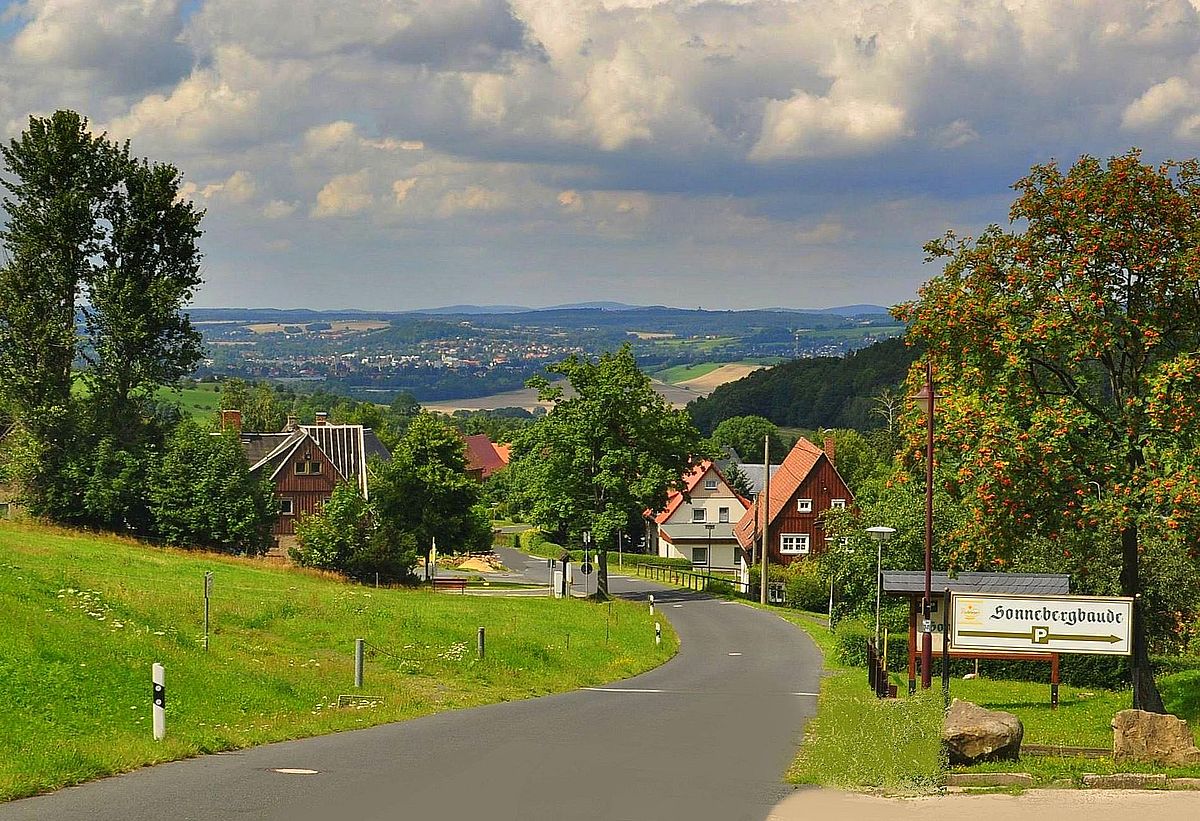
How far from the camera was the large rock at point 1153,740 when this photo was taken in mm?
16266

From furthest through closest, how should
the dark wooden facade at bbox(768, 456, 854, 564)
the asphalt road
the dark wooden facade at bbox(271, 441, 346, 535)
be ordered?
the dark wooden facade at bbox(768, 456, 854, 564) < the dark wooden facade at bbox(271, 441, 346, 535) < the asphalt road

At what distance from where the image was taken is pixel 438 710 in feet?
77.4

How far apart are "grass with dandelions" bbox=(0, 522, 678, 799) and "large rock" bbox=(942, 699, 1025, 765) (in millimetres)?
→ 9009

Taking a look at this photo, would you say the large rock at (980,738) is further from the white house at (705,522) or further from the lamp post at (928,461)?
the white house at (705,522)

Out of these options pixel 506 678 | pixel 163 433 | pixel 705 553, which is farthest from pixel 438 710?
pixel 705 553

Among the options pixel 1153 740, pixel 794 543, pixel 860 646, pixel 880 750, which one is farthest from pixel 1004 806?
pixel 794 543

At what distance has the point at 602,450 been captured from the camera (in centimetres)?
6284

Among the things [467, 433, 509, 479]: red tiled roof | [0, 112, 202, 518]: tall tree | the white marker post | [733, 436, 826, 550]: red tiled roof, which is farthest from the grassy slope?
[467, 433, 509, 479]: red tiled roof

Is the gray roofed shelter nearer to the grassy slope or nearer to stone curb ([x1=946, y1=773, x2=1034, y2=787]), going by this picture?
the grassy slope

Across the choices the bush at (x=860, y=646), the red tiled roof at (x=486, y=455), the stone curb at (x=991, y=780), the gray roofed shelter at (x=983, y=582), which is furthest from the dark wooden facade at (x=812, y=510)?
the red tiled roof at (x=486, y=455)

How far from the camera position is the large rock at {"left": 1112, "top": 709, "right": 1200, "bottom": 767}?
53.4 ft

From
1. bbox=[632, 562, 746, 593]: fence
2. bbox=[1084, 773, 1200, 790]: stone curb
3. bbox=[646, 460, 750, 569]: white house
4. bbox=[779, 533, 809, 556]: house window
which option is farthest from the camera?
bbox=[646, 460, 750, 569]: white house

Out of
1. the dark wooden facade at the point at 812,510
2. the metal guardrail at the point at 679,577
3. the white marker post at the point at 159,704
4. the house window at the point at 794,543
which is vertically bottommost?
the metal guardrail at the point at 679,577

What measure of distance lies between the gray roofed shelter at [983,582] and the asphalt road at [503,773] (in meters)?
3.97
